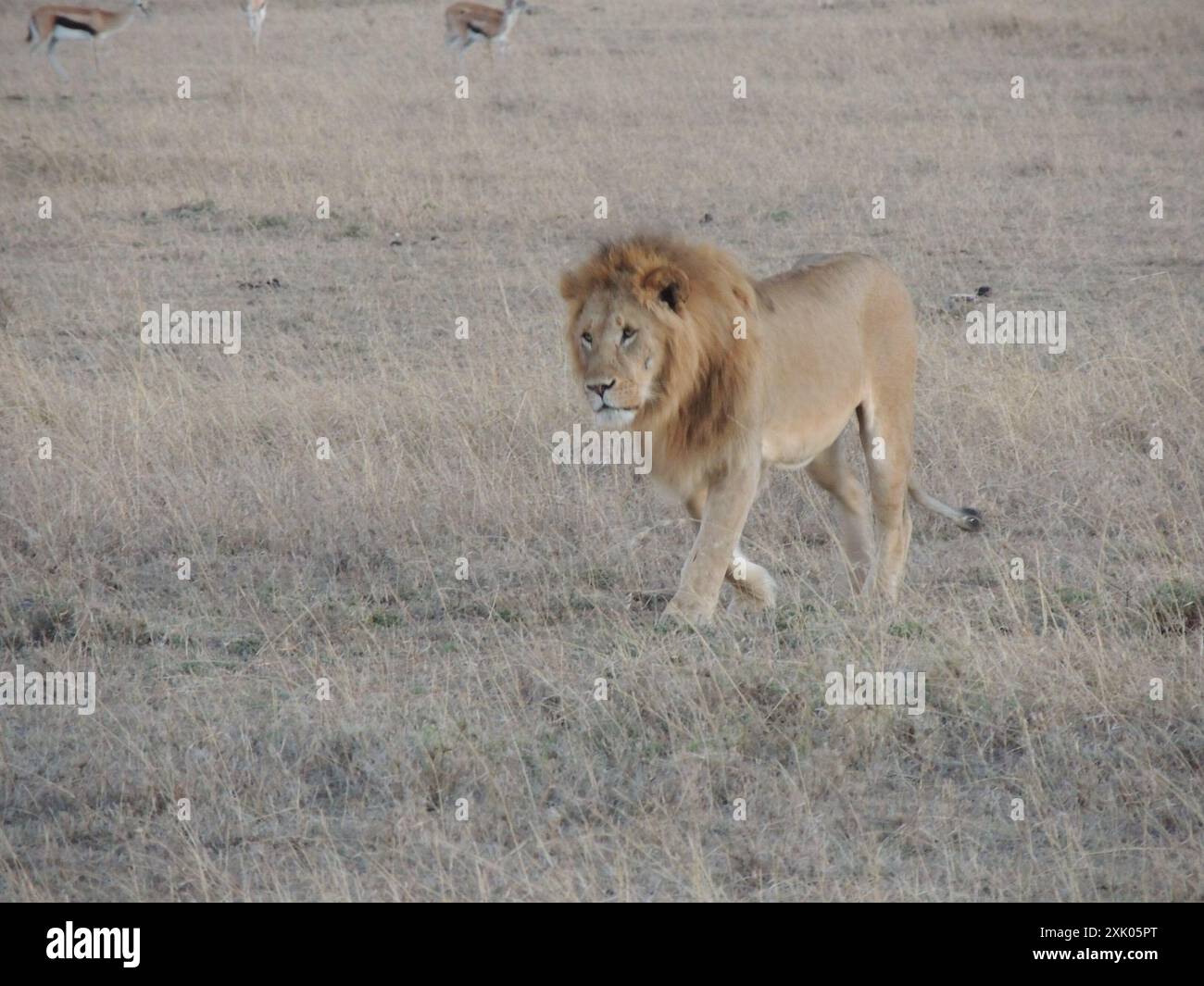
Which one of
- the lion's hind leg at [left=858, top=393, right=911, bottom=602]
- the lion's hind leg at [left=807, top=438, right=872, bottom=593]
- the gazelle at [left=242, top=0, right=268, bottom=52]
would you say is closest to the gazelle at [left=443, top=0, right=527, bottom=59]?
the gazelle at [left=242, top=0, right=268, bottom=52]

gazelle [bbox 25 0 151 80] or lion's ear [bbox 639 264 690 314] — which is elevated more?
gazelle [bbox 25 0 151 80]

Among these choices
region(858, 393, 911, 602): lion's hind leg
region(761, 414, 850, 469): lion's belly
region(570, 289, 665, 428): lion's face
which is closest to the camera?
region(570, 289, 665, 428): lion's face

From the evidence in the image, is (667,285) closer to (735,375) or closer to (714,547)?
(735,375)

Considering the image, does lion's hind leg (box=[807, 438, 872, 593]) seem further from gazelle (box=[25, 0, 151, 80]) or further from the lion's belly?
gazelle (box=[25, 0, 151, 80])

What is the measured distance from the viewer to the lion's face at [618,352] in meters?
5.08

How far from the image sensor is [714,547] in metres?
5.26

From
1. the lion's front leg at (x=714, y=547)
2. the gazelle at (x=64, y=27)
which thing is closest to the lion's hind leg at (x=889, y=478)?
the lion's front leg at (x=714, y=547)

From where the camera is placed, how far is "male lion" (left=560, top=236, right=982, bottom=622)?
512 cm

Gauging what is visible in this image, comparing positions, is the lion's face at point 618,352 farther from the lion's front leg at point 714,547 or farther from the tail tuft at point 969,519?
the tail tuft at point 969,519

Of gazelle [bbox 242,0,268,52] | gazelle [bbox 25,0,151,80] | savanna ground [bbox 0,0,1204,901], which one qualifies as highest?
gazelle [bbox 242,0,268,52]

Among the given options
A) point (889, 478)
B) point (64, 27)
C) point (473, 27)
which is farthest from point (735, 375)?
point (64, 27)

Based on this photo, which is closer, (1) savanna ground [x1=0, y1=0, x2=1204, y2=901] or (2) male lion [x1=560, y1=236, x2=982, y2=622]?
(1) savanna ground [x1=0, y1=0, x2=1204, y2=901]

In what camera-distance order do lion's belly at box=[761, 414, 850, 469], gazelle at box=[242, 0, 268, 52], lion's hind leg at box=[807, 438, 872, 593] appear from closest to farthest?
lion's belly at box=[761, 414, 850, 469], lion's hind leg at box=[807, 438, 872, 593], gazelle at box=[242, 0, 268, 52]

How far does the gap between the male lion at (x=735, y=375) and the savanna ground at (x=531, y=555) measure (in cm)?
32
